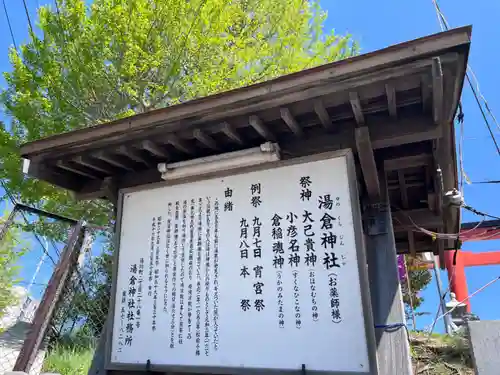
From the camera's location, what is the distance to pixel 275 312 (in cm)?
246

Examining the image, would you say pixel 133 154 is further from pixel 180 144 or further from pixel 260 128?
pixel 260 128

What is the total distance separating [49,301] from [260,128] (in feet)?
10.5

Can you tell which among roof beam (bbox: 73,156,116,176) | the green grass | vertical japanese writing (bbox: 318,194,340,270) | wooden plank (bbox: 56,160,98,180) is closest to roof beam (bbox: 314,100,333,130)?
vertical japanese writing (bbox: 318,194,340,270)

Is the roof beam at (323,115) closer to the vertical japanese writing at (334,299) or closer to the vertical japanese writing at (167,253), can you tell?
the vertical japanese writing at (334,299)

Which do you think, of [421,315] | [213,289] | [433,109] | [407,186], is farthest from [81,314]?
[421,315]

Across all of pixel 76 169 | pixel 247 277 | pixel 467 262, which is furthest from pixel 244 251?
pixel 467 262

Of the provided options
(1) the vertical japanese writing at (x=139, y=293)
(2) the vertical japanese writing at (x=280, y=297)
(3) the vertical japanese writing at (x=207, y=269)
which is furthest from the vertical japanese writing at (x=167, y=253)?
(2) the vertical japanese writing at (x=280, y=297)

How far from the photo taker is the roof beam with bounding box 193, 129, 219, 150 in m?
2.77

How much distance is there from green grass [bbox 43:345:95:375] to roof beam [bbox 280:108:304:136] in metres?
4.47

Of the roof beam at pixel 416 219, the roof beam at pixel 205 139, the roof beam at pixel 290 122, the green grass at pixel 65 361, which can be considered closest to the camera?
the roof beam at pixel 290 122

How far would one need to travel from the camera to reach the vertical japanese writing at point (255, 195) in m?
2.81

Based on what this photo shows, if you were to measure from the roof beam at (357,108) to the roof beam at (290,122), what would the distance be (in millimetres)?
422

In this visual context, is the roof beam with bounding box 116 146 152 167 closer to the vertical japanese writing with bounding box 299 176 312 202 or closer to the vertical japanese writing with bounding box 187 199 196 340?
the vertical japanese writing with bounding box 187 199 196 340

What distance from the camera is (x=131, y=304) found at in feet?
9.71
